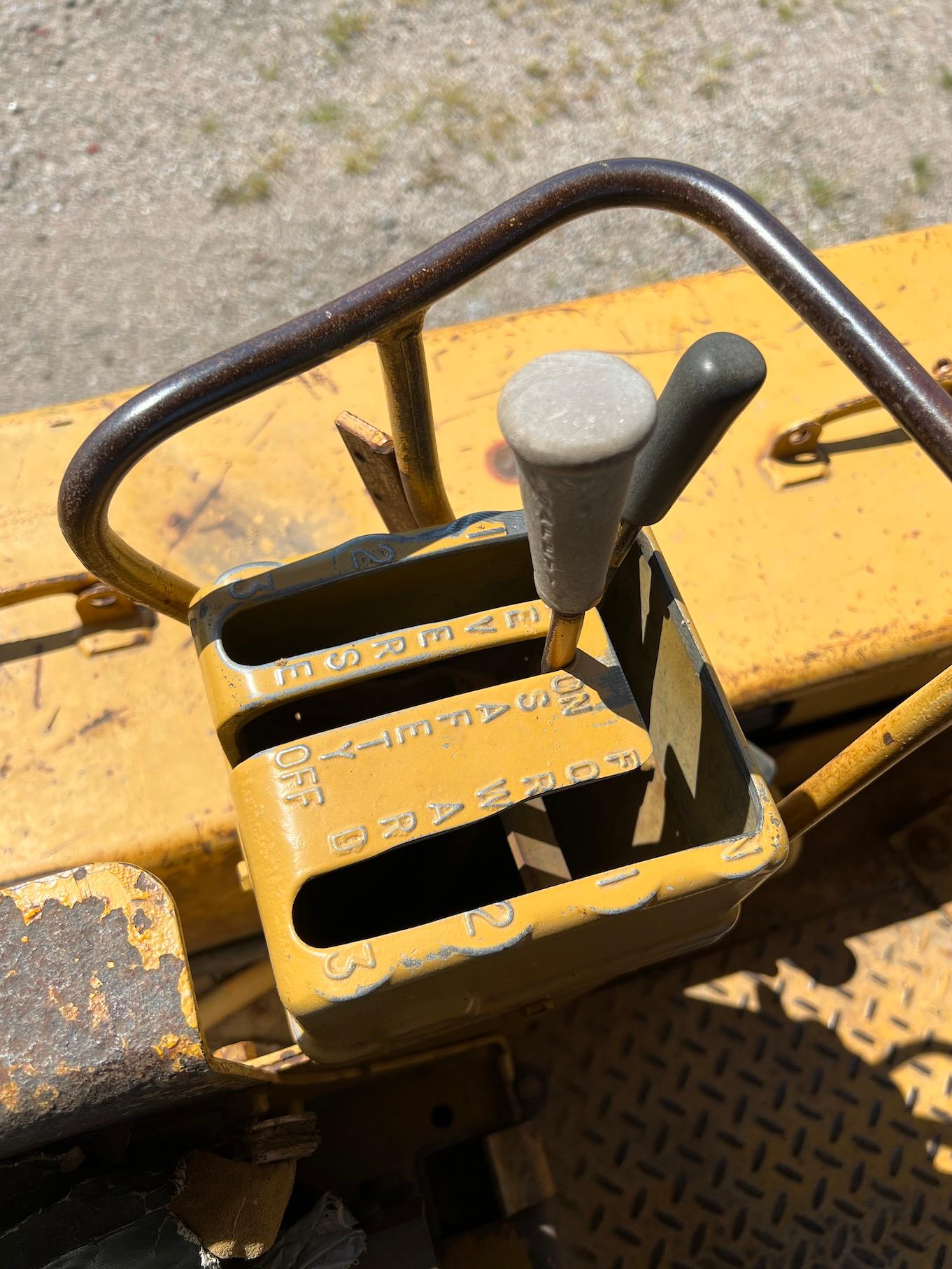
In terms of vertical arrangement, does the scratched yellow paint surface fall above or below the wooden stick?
below

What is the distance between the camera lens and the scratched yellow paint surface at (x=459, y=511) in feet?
3.37

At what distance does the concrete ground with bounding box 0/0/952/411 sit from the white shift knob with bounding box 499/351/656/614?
187cm

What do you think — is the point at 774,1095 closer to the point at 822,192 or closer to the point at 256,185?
the point at 822,192

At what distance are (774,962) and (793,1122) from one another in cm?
19

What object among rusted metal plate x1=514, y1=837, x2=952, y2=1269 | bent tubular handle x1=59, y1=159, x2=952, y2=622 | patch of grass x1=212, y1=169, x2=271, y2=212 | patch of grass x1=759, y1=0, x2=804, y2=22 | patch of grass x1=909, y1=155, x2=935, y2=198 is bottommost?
rusted metal plate x1=514, y1=837, x2=952, y2=1269

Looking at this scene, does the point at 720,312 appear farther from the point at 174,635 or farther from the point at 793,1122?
the point at 793,1122

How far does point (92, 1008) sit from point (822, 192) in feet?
8.56

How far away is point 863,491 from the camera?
1.22 metres

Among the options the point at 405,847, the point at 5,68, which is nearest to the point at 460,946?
the point at 405,847

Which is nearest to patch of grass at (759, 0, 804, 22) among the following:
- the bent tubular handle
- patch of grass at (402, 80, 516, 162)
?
patch of grass at (402, 80, 516, 162)

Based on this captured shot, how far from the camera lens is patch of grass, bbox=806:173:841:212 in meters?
2.57

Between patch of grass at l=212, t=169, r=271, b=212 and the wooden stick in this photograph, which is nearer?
the wooden stick

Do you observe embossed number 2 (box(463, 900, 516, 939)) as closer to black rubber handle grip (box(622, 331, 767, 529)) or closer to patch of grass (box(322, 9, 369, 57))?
black rubber handle grip (box(622, 331, 767, 529))

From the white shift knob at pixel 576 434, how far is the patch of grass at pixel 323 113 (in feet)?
7.98
